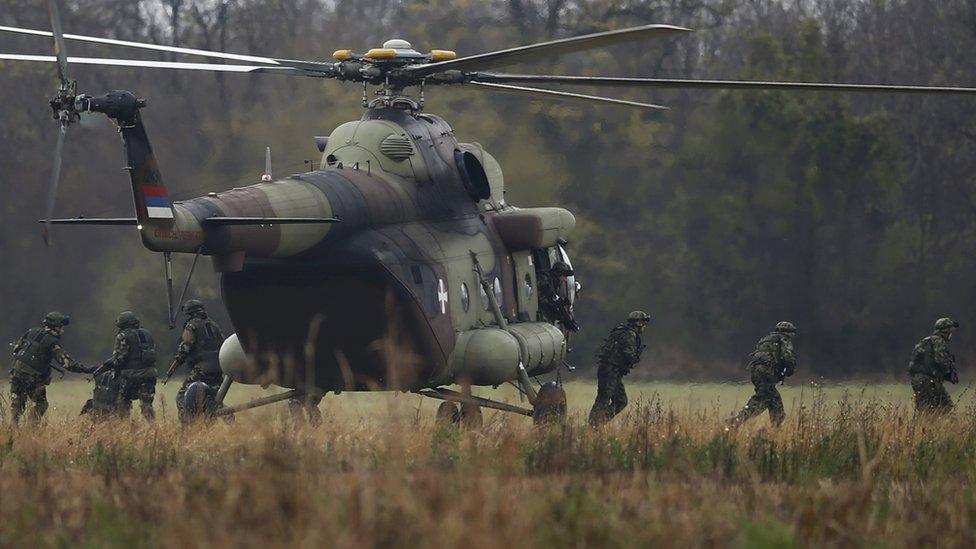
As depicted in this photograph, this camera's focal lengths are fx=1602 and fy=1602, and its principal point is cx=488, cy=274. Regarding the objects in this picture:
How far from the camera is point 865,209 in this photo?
85.9ft

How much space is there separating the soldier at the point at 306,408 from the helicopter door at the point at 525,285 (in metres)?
2.43

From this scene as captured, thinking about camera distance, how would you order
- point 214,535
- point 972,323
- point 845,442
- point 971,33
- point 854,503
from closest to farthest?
point 214,535, point 854,503, point 845,442, point 972,323, point 971,33

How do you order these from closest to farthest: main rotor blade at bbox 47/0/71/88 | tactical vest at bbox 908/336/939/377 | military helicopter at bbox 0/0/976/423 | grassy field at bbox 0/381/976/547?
grassy field at bbox 0/381/976/547 → main rotor blade at bbox 47/0/71/88 → military helicopter at bbox 0/0/976/423 → tactical vest at bbox 908/336/939/377

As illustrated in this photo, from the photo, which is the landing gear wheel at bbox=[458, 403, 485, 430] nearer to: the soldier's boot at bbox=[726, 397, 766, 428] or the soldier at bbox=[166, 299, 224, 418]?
the soldier's boot at bbox=[726, 397, 766, 428]

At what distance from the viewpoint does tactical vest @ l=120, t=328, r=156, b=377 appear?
16078mm

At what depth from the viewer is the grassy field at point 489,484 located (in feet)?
22.2

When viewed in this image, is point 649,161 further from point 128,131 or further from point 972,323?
point 128,131

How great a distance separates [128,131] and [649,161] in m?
A: 16.4

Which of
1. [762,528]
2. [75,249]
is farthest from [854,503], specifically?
[75,249]

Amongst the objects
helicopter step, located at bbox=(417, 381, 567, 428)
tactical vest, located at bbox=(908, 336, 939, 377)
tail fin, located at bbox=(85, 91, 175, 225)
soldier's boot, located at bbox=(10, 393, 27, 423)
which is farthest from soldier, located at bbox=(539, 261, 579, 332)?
tail fin, located at bbox=(85, 91, 175, 225)

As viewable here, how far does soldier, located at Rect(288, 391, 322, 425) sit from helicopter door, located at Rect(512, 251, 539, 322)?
2.43 m

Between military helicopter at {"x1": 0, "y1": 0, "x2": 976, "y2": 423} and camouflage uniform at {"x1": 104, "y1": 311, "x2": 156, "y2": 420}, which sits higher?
military helicopter at {"x1": 0, "y1": 0, "x2": 976, "y2": 423}

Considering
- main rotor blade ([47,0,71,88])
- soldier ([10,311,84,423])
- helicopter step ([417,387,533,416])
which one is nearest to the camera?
main rotor blade ([47,0,71,88])

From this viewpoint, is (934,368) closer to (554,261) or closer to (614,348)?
(614,348)
